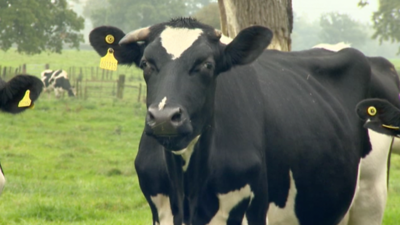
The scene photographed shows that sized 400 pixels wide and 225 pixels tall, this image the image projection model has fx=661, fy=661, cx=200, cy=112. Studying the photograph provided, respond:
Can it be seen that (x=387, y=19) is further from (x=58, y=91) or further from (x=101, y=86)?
(x=58, y=91)

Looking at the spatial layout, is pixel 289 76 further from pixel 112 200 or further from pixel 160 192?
pixel 112 200

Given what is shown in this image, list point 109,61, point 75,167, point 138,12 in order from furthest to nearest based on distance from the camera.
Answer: point 138,12 → point 75,167 → point 109,61

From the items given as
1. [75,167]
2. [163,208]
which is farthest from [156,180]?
[75,167]

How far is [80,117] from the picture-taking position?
68.1 feet

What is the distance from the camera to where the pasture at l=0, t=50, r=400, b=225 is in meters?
8.69

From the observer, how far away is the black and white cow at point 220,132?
3773 millimetres

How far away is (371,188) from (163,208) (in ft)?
7.52

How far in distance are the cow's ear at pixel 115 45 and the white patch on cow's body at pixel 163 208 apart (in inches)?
34.7

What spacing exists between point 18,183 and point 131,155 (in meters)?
4.07

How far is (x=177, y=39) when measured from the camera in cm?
393

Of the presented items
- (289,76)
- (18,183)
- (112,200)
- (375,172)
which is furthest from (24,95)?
(18,183)

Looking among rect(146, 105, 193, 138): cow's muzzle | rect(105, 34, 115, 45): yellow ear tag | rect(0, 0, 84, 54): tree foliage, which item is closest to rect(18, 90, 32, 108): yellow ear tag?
rect(105, 34, 115, 45): yellow ear tag

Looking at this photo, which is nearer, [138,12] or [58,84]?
[58,84]

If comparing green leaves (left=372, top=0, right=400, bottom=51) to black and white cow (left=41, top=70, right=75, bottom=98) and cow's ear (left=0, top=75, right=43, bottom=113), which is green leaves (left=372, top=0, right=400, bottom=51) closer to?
black and white cow (left=41, top=70, right=75, bottom=98)
